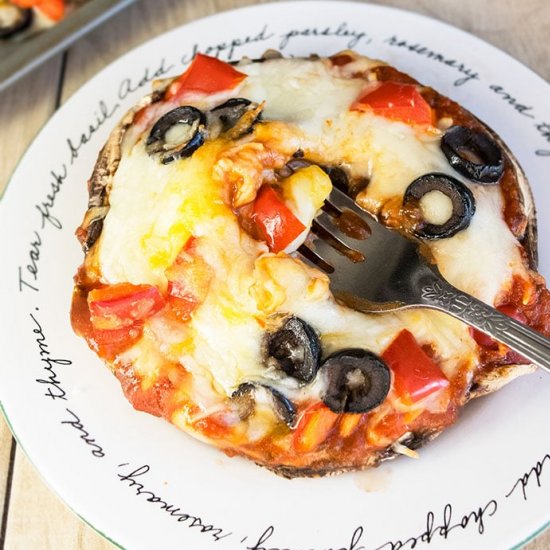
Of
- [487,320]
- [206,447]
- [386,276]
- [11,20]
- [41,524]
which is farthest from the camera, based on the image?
[11,20]

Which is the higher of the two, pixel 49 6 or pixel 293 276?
pixel 49 6

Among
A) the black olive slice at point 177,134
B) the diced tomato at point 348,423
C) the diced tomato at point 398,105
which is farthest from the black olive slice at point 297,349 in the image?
the diced tomato at point 398,105

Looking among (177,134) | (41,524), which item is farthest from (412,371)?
(41,524)

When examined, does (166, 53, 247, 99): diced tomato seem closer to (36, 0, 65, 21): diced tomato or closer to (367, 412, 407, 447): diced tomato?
(367, 412, 407, 447): diced tomato

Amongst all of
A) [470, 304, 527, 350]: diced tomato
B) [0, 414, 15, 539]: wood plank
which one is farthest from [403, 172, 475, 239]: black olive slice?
[0, 414, 15, 539]: wood plank

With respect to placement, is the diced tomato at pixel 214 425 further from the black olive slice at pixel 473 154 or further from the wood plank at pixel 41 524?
the black olive slice at pixel 473 154

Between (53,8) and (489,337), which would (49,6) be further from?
(489,337)

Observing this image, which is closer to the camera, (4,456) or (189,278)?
(189,278)
